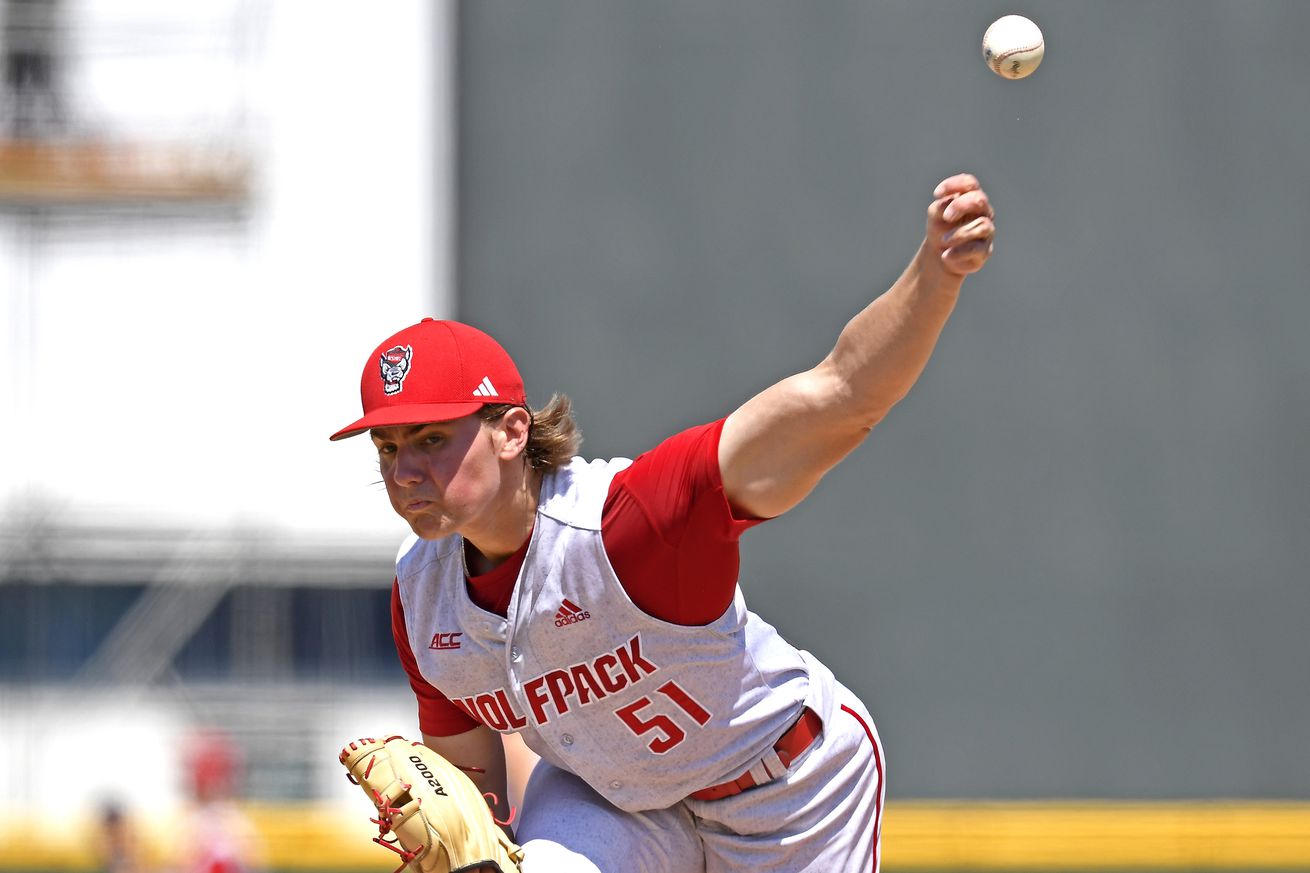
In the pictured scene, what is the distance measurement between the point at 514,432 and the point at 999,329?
7.44 m

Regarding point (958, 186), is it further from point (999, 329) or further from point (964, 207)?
point (999, 329)

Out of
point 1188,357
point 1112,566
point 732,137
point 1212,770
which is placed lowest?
point 1212,770

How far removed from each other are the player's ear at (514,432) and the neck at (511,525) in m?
0.05

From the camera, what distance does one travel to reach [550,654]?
7.74 ft

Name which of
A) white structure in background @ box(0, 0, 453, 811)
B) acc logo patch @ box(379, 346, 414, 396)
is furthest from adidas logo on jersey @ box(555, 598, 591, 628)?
white structure in background @ box(0, 0, 453, 811)

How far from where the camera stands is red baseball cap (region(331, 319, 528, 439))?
7.43ft

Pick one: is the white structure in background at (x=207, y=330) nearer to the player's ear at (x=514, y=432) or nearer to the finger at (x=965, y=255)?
the player's ear at (x=514, y=432)

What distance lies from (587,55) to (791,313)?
6.64ft

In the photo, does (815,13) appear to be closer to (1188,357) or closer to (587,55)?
(587,55)

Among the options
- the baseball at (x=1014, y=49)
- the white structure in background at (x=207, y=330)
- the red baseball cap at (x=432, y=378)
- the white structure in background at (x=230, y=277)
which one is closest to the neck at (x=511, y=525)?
the red baseball cap at (x=432, y=378)

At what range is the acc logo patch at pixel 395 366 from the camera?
2287 millimetres

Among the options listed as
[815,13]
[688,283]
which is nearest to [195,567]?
[688,283]

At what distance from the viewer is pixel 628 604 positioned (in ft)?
7.53

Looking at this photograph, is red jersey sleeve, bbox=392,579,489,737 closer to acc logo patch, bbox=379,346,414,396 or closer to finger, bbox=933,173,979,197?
acc logo patch, bbox=379,346,414,396
